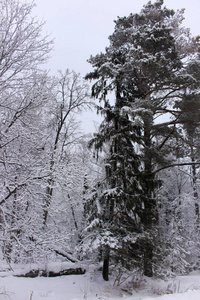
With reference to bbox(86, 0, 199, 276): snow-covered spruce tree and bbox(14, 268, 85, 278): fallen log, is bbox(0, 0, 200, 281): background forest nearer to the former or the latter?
bbox(86, 0, 199, 276): snow-covered spruce tree

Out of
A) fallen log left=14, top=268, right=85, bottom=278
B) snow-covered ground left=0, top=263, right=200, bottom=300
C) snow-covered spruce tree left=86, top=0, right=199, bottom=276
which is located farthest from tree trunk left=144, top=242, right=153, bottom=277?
fallen log left=14, top=268, right=85, bottom=278

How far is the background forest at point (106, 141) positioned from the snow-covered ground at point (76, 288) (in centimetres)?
54

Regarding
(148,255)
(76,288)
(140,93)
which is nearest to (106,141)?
(140,93)

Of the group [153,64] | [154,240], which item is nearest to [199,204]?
[154,240]

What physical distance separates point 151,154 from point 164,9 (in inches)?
257

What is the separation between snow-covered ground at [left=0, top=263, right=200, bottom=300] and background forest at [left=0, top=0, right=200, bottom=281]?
0.54 m

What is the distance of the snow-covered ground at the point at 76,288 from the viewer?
6434mm

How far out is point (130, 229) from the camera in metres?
8.48

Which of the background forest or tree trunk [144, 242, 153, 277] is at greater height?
the background forest

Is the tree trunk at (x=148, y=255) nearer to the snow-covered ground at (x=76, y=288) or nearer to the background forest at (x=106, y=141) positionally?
the background forest at (x=106, y=141)

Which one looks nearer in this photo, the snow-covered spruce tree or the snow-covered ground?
the snow-covered ground

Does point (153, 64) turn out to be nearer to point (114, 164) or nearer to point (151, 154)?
point (151, 154)

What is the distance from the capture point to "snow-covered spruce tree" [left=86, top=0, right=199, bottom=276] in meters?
8.36

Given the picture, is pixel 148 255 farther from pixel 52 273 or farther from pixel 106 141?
pixel 106 141
